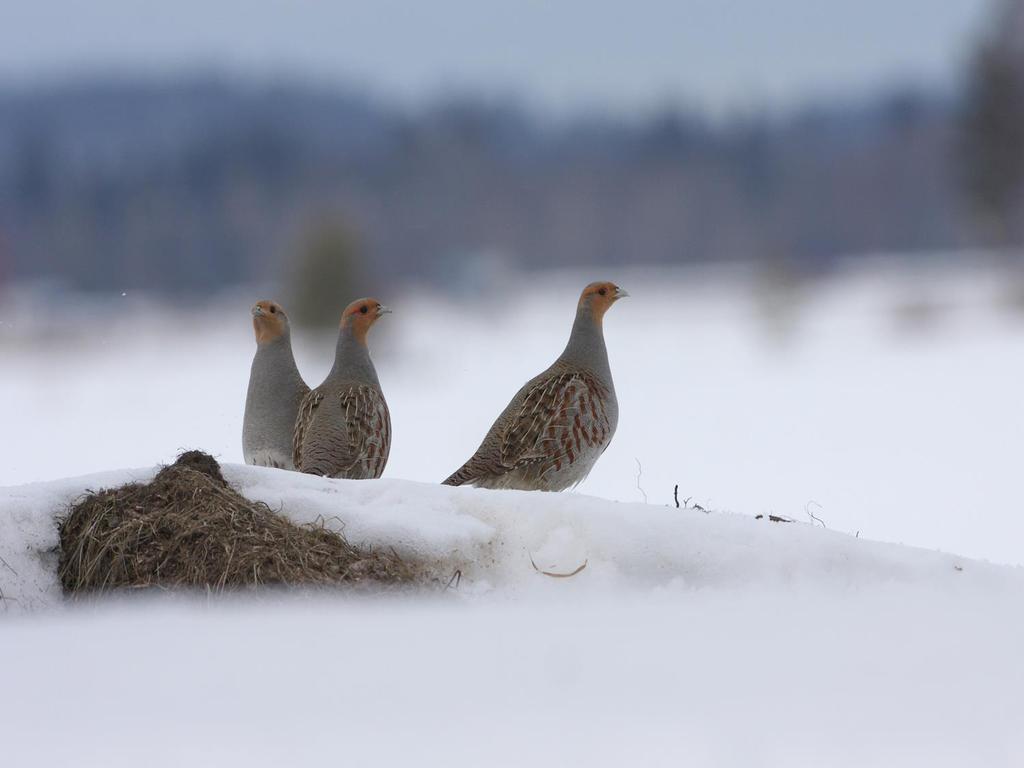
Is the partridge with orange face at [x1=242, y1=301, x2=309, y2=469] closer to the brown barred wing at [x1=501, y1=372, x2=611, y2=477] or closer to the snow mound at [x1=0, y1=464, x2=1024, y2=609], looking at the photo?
the brown barred wing at [x1=501, y1=372, x2=611, y2=477]

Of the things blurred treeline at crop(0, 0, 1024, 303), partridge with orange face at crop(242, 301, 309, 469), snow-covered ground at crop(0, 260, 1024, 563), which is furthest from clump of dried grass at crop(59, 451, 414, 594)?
blurred treeline at crop(0, 0, 1024, 303)

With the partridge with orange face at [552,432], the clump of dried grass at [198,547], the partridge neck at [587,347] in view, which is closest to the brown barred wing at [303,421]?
the partridge with orange face at [552,432]

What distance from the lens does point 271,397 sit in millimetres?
5945

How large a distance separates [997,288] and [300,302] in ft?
73.7

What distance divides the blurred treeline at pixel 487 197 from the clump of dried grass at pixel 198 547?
53.7m

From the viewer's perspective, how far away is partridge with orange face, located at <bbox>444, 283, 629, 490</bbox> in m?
5.58

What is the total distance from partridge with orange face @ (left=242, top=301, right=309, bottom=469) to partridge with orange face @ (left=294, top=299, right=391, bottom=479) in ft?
0.40

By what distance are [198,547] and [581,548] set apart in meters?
1.14

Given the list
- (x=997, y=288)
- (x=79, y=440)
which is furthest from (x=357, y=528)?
(x=997, y=288)

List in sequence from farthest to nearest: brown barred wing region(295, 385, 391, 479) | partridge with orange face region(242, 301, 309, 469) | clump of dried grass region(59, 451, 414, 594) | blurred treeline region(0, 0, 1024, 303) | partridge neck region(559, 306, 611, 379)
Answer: blurred treeline region(0, 0, 1024, 303) → partridge with orange face region(242, 301, 309, 469) → partridge neck region(559, 306, 611, 379) → brown barred wing region(295, 385, 391, 479) → clump of dried grass region(59, 451, 414, 594)

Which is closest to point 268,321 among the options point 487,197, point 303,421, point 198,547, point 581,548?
point 303,421

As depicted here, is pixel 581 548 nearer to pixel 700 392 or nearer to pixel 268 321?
pixel 268 321

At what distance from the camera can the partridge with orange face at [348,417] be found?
18.3 ft

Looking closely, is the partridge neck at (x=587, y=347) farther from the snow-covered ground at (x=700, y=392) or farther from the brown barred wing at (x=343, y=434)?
the brown barred wing at (x=343, y=434)
